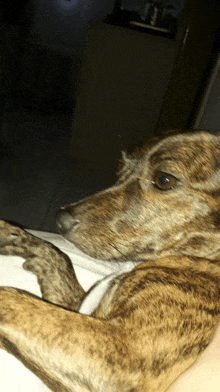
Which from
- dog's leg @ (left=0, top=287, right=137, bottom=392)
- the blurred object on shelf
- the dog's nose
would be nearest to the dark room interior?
the blurred object on shelf

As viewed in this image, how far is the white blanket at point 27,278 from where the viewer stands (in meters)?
1.13

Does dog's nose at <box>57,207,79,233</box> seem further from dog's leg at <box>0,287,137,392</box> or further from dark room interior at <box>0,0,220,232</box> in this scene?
dark room interior at <box>0,0,220,232</box>

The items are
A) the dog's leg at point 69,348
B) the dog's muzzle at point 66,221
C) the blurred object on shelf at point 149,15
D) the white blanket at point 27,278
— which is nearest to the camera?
the dog's leg at point 69,348

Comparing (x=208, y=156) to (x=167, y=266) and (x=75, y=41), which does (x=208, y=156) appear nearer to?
(x=167, y=266)

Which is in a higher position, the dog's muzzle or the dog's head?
the dog's head

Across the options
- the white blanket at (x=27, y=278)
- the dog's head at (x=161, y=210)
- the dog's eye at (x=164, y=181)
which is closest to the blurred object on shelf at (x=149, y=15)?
the dog's head at (x=161, y=210)

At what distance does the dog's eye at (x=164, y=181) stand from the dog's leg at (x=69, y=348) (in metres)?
0.51

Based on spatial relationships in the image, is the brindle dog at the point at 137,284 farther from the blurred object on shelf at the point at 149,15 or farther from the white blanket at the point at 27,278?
the blurred object on shelf at the point at 149,15

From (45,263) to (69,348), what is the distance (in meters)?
0.64

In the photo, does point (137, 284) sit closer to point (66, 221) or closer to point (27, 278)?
point (66, 221)

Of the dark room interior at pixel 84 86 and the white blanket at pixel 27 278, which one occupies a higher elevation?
the dark room interior at pixel 84 86

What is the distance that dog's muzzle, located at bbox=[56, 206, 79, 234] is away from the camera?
4.08 ft

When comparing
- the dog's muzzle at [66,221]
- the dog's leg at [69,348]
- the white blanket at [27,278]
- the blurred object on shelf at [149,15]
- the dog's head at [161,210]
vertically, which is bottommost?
the white blanket at [27,278]

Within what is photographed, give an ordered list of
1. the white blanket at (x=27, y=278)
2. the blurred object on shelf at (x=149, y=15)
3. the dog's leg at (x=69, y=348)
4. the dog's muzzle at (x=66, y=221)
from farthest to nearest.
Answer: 1. the blurred object on shelf at (x=149, y=15)
2. the dog's muzzle at (x=66, y=221)
3. the white blanket at (x=27, y=278)
4. the dog's leg at (x=69, y=348)
